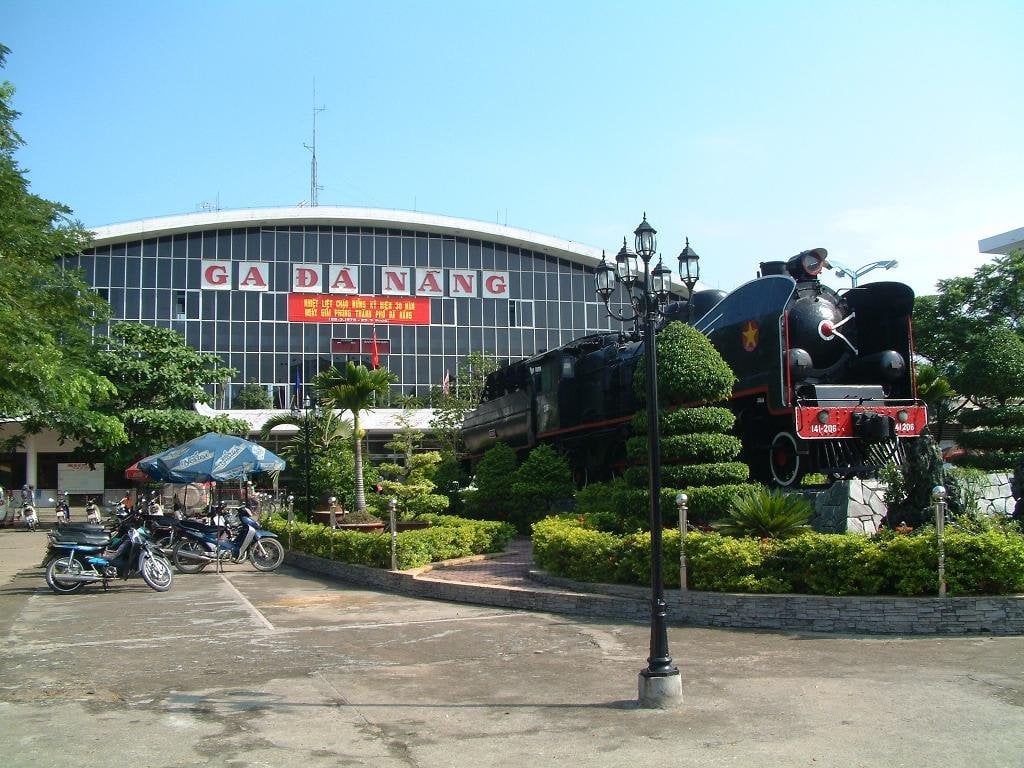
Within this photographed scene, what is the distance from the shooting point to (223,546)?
52.1 feet

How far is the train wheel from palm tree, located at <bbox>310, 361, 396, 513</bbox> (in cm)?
1040

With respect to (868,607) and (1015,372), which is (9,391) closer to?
(868,607)

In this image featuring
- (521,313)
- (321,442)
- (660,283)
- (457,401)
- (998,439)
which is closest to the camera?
(660,283)

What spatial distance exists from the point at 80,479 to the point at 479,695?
127 feet

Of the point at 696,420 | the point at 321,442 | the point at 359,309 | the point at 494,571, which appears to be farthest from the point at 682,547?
the point at 359,309

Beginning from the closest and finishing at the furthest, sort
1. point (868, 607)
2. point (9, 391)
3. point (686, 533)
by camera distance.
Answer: point (868, 607), point (686, 533), point (9, 391)

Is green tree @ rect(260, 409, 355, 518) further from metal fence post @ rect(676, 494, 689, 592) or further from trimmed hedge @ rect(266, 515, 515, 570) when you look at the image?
metal fence post @ rect(676, 494, 689, 592)

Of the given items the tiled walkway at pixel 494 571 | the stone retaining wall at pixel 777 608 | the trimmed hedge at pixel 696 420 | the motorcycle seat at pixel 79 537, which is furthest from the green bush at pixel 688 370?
the motorcycle seat at pixel 79 537

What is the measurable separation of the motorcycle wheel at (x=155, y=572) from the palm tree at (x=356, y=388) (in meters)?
7.35

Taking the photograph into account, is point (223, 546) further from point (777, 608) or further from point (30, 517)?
point (30, 517)

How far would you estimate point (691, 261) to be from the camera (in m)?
8.88

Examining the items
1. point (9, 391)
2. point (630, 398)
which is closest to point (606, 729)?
point (630, 398)

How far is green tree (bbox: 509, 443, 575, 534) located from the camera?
17719mm

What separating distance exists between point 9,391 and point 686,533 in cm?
1118
